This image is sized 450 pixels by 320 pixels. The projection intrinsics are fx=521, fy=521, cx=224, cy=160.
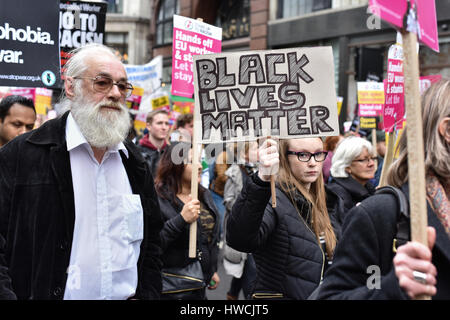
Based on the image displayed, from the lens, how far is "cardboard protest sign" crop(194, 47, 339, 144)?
2.69 meters

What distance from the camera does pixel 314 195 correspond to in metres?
3.08

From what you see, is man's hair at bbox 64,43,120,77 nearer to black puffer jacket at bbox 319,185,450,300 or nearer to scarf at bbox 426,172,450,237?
black puffer jacket at bbox 319,185,450,300

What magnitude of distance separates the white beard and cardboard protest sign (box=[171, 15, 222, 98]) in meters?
1.32

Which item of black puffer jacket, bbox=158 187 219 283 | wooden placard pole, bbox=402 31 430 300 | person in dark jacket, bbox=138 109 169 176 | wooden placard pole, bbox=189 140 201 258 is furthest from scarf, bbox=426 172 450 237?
person in dark jacket, bbox=138 109 169 176

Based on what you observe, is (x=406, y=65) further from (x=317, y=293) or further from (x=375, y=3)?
(x=317, y=293)

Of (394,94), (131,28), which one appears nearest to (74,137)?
(394,94)

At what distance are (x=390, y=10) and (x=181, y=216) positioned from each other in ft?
8.18

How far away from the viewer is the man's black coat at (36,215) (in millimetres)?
2268

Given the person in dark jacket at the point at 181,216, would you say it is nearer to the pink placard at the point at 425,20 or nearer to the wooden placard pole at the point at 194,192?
the wooden placard pole at the point at 194,192

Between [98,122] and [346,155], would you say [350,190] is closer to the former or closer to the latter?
[346,155]

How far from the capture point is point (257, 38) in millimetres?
17250

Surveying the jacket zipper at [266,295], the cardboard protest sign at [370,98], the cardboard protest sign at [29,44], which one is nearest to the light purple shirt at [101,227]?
the jacket zipper at [266,295]

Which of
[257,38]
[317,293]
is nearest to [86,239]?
[317,293]

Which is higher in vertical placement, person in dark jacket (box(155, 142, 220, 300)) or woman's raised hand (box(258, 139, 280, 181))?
woman's raised hand (box(258, 139, 280, 181))
